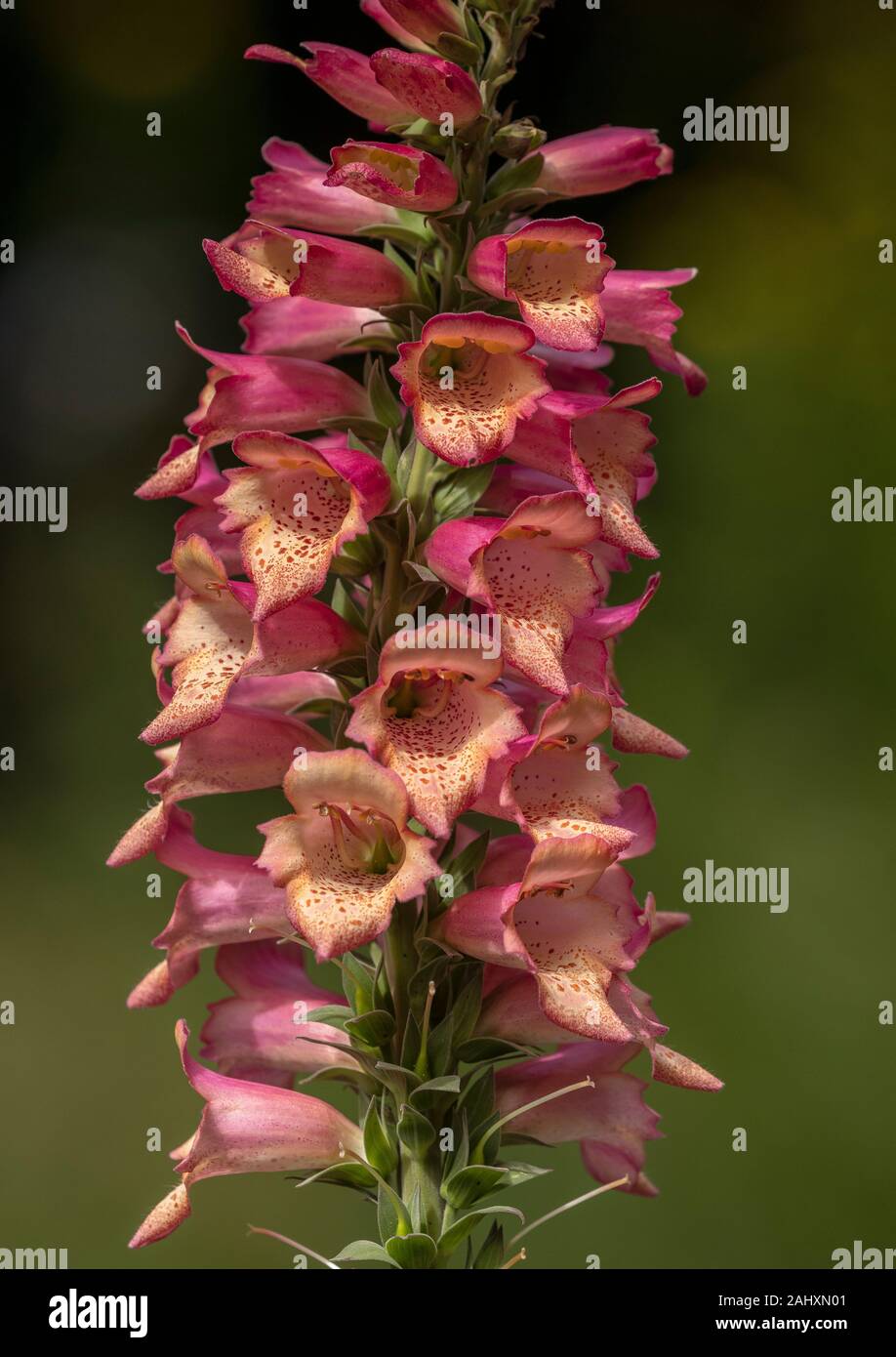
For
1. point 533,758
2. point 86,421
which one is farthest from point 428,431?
point 86,421

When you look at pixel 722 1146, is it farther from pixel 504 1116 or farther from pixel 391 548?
pixel 391 548

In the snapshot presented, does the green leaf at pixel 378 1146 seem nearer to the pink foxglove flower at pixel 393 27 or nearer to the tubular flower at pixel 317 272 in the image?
the tubular flower at pixel 317 272

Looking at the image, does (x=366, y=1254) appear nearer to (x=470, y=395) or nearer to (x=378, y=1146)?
→ (x=378, y=1146)

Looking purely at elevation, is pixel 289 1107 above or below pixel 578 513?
below

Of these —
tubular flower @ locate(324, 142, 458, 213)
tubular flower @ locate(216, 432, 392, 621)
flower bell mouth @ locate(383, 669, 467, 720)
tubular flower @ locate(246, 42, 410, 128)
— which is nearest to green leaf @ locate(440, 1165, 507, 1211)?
flower bell mouth @ locate(383, 669, 467, 720)

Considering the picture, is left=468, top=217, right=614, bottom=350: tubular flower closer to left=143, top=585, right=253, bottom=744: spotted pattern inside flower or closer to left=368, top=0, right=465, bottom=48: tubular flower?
left=368, top=0, right=465, bottom=48: tubular flower

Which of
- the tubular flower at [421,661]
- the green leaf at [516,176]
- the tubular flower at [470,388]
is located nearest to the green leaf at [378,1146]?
the tubular flower at [421,661]

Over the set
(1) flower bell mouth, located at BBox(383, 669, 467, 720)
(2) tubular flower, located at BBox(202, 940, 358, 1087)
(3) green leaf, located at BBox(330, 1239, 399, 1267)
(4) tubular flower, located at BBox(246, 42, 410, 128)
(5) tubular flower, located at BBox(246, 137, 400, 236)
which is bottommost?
(3) green leaf, located at BBox(330, 1239, 399, 1267)
